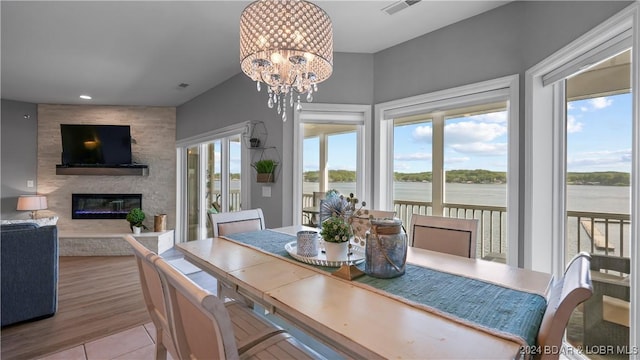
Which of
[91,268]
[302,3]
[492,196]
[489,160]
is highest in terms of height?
[302,3]

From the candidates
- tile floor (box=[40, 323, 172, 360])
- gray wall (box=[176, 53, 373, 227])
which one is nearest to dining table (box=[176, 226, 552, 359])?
tile floor (box=[40, 323, 172, 360])

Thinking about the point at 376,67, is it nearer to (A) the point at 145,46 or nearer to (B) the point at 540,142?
(B) the point at 540,142

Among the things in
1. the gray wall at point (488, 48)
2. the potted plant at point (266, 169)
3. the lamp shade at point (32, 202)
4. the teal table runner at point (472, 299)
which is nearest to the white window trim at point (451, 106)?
the gray wall at point (488, 48)

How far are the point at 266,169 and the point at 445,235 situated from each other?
2.03 meters

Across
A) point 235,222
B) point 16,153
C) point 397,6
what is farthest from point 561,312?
point 16,153

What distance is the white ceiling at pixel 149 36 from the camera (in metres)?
2.29

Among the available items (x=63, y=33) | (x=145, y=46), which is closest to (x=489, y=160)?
(x=145, y=46)

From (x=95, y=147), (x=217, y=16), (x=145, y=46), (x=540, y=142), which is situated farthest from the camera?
(x=95, y=147)

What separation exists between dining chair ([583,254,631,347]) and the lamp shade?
7208mm

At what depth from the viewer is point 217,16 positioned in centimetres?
240

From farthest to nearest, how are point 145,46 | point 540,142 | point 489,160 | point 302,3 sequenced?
point 145,46 → point 489,160 → point 540,142 → point 302,3

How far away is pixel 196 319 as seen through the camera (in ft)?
3.08

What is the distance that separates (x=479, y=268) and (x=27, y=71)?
5.38 metres

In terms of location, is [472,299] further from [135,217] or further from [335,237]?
[135,217]
